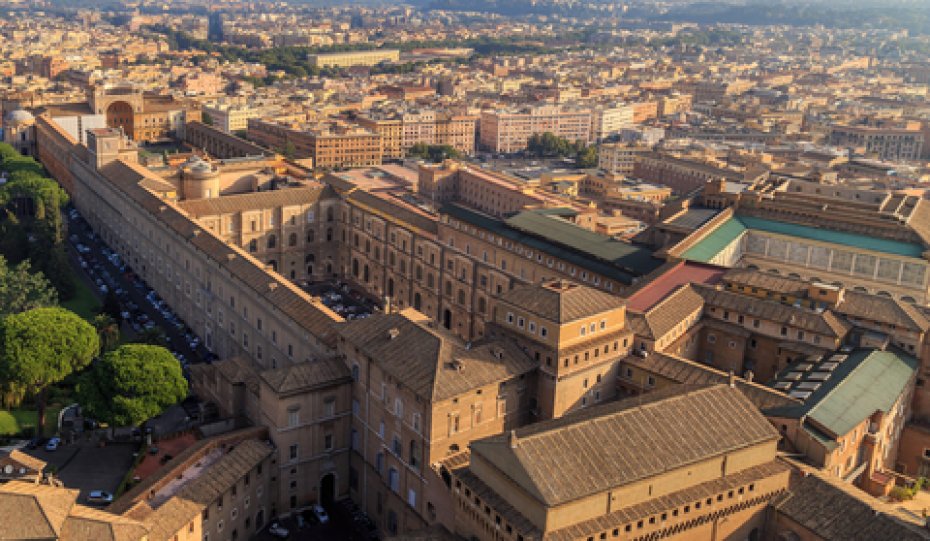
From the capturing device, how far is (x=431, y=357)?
210 feet

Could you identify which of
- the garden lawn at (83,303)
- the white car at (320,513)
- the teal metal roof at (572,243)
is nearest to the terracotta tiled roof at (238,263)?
the garden lawn at (83,303)

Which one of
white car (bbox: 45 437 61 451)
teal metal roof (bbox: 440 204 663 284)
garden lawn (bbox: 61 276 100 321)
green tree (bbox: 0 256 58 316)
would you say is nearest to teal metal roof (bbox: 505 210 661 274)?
teal metal roof (bbox: 440 204 663 284)

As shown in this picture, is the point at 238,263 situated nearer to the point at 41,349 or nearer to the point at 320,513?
the point at 41,349

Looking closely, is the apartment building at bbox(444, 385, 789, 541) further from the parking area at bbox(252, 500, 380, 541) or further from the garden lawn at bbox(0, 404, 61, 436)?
the garden lawn at bbox(0, 404, 61, 436)

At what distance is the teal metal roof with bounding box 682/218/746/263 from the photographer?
92.8 meters

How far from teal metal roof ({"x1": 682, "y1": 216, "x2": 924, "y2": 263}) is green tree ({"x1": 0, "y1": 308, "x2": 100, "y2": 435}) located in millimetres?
55148

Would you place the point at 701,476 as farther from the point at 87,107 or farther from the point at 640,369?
the point at 87,107

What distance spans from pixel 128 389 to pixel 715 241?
192ft

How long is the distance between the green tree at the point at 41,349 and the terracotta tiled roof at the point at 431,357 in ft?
82.1

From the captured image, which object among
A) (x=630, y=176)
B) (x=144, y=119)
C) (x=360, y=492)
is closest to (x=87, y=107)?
(x=144, y=119)

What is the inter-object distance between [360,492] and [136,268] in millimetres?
61791

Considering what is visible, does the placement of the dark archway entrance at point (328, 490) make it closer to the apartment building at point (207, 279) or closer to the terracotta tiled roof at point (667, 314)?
the apartment building at point (207, 279)

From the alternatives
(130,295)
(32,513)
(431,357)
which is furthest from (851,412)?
(130,295)

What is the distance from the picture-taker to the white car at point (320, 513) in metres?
69.6
